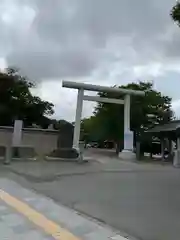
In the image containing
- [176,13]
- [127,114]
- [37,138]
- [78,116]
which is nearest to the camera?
[176,13]

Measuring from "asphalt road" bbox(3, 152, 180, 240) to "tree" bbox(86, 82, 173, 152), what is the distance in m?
25.5

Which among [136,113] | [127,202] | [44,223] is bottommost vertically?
[44,223]

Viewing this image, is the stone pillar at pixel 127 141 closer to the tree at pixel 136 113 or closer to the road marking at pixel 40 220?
the tree at pixel 136 113

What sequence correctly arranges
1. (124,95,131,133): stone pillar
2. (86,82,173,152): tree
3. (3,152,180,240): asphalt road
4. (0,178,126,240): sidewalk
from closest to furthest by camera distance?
(0,178,126,240): sidewalk → (3,152,180,240): asphalt road → (124,95,131,133): stone pillar → (86,82,173,152): tree

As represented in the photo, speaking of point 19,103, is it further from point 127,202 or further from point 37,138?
point 127,202

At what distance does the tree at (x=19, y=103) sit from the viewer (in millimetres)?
41250

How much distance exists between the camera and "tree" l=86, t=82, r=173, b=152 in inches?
1593

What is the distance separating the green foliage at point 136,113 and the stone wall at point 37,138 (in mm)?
7882

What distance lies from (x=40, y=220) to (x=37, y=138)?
26922 mm

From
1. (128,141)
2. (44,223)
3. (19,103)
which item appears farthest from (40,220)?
(19,103)

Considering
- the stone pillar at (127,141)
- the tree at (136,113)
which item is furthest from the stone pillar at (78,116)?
the tree at (136,113)

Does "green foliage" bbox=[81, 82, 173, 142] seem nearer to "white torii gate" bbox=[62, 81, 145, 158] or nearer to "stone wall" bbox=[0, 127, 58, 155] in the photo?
"white torii gate" bbox=[62, 81, 145, 158]

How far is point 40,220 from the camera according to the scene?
777cm

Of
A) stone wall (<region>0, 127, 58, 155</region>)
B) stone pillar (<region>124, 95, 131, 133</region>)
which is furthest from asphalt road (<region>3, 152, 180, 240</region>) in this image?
stone pillar (<region>124, 95, 131, 133</region>)
